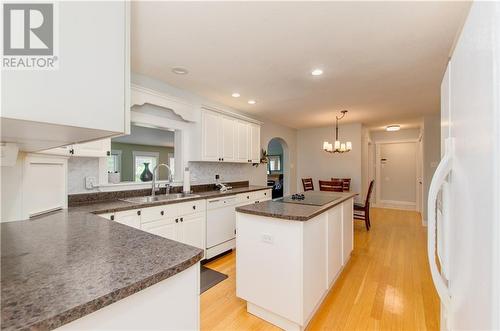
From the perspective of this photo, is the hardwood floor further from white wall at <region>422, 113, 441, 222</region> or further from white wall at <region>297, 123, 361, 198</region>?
white wall at <region>297, 123, 361, 198</region>

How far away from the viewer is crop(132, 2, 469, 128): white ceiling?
166cm

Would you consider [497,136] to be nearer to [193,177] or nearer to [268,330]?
[268,330]

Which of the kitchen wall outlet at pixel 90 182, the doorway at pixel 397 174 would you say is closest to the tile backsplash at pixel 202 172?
the kitchen wall outlet at pixel 90 182

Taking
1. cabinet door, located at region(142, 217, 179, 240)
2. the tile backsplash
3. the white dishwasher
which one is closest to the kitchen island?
cabinet door, located at region(142, 217, 179, 240)

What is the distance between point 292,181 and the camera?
6422 millimetres

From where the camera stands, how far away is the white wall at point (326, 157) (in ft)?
19.1

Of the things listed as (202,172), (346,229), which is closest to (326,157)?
(346,229)

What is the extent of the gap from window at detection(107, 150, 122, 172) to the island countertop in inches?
67.6

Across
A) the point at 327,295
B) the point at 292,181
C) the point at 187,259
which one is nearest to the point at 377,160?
the point at 292,181

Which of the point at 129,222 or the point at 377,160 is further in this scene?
the point at 377,160

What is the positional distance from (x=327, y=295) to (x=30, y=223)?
2.43m

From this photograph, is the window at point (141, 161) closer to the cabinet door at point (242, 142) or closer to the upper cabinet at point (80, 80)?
the cabinet door at point (242, 142)

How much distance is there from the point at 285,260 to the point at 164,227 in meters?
1.43

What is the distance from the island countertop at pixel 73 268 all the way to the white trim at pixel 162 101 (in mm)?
1833
